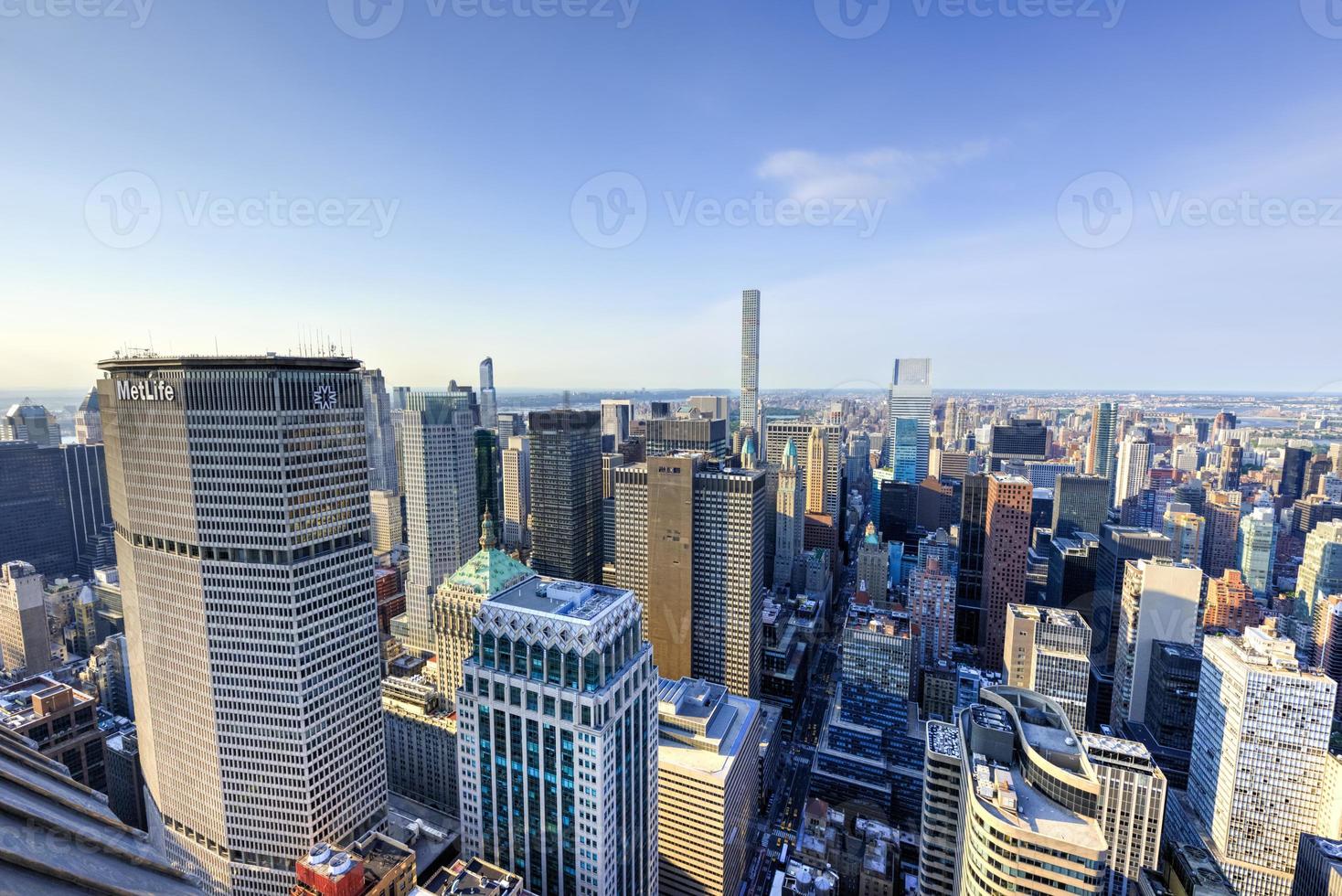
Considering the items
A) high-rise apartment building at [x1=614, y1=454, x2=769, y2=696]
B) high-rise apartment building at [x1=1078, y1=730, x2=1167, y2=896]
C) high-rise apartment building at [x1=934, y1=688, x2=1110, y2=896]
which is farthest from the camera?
high-rise apartment building at [x1=614, y1=454, x2=769, y2=696]

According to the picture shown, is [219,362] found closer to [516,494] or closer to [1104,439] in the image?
[516,494]

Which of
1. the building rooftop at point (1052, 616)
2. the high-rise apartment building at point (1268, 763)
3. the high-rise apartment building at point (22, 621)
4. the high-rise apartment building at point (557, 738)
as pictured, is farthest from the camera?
A: the high-rise apartment building at point (22, 621)

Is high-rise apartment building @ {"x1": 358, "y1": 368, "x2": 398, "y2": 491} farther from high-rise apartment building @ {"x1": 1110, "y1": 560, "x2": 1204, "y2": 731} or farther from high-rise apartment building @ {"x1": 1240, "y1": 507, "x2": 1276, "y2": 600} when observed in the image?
high-rise apartment building @ {"x1": 1240, "y1": 507, "x2": 1276, "y2": 600}

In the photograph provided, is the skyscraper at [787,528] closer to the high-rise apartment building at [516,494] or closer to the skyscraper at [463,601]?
the high-rise apartment building at [516,494]

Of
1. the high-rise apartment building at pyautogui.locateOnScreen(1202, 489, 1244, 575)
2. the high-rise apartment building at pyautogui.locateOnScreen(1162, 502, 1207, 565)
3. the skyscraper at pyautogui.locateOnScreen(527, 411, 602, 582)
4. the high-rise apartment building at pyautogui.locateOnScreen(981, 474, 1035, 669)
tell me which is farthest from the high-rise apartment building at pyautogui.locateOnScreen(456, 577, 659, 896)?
the high-rise apartment building at pyautogui.locateOnScreen(1202, 489, 1244, 575)

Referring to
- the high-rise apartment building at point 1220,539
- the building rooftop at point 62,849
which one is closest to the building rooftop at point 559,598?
the building rooftop at point 62,849
